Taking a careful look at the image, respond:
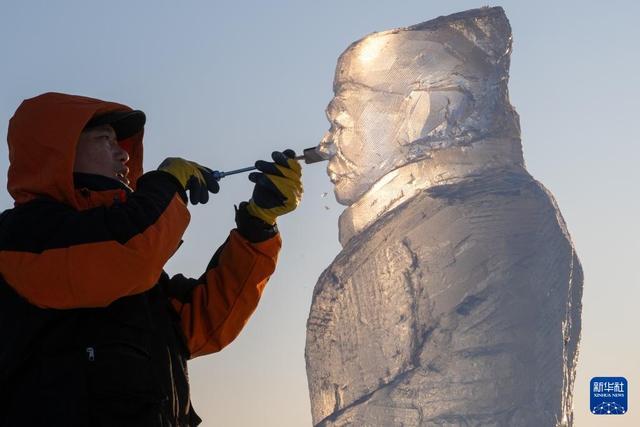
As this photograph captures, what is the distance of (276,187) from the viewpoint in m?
3.18

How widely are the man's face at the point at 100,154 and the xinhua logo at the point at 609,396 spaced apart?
118 inches

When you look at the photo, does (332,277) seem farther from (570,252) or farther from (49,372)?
(49,372)

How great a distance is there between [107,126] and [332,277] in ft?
9.22

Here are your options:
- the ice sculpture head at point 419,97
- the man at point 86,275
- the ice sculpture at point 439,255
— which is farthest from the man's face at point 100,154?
the ice sculpture head at point 419,97

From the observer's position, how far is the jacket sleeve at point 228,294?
3.22 m

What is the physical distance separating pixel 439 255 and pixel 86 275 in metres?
3.08

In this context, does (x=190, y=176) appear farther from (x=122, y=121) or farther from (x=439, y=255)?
(x=439, y=255)

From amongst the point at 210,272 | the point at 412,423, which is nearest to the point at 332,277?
the point at 412,423

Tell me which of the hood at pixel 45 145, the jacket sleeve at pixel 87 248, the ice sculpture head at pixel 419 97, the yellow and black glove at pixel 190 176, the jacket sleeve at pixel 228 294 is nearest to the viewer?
the jacket sleeve at pixel 87 248

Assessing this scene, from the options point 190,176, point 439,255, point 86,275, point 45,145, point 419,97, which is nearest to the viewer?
point 86,275

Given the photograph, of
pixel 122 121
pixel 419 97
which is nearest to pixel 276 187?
pixel 122 121

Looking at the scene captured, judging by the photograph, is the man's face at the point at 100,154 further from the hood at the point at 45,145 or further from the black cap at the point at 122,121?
the hood at the point at 45,145

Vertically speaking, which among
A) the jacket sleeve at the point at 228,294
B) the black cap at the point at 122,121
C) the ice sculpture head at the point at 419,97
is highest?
the ice sculpture head at the point at 419,97

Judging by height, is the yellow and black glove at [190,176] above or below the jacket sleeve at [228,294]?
above
